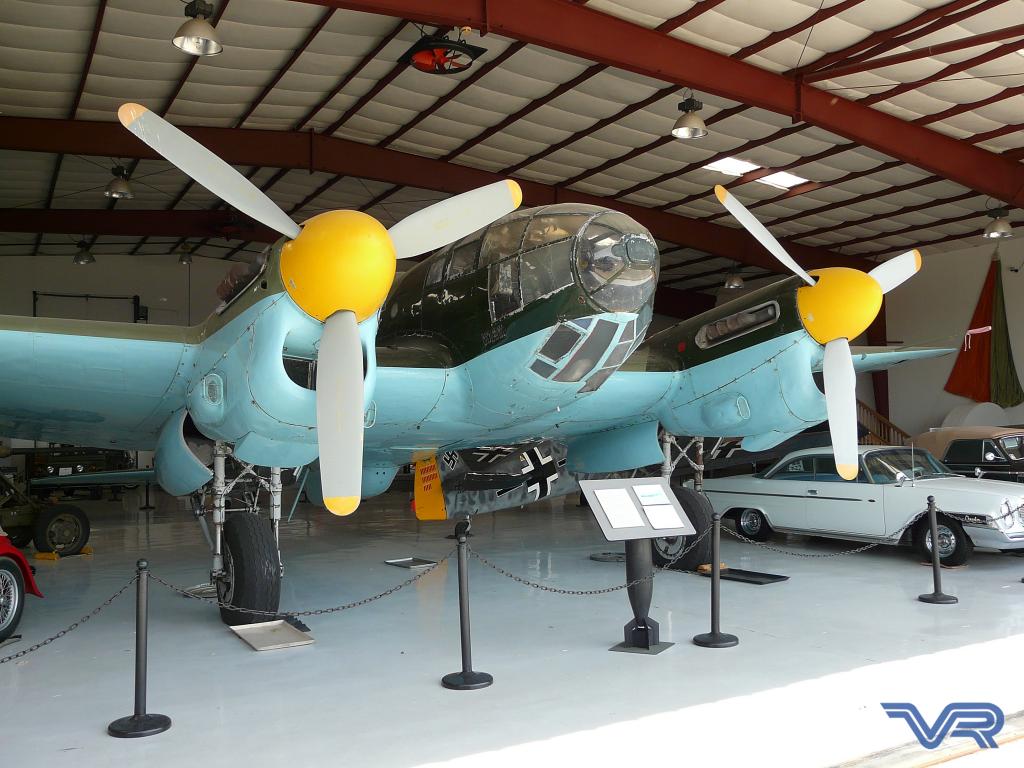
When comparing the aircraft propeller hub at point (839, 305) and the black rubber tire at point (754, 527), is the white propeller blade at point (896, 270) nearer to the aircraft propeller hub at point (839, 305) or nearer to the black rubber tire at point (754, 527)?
the aircraft propeller hub at point (839, 305)

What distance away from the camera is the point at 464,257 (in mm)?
8203

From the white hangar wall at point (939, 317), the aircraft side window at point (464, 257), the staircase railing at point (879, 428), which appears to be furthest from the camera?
the staircase railing at point (879, 428)

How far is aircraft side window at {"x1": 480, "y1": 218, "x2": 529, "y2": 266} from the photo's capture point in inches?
298

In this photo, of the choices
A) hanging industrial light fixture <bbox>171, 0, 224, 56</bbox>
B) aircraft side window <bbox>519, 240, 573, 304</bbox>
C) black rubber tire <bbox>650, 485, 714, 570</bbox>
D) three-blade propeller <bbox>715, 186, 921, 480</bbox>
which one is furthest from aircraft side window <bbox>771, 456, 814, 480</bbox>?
hanging industrial light fixture <bbox>171, 0, 224, 56</bbox>

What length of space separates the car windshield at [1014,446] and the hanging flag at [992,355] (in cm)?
982

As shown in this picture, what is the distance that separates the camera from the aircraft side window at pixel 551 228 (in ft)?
23.8

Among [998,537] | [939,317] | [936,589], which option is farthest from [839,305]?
[939,317]

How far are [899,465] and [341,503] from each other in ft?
28.0

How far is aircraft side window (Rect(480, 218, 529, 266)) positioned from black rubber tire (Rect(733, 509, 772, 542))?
685cm

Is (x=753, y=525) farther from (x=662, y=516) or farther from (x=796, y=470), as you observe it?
(x=662, y=516)

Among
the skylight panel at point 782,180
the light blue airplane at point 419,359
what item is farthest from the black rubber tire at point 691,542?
the skylight panel at point 782,180

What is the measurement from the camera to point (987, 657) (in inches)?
245

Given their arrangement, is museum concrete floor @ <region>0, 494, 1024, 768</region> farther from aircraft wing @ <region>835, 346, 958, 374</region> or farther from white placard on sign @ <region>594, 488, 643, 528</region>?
aircraft wing @ <region>835, 346, 958, 374</region>

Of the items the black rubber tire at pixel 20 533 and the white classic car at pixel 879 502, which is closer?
the white classic car at pixel 879 502
